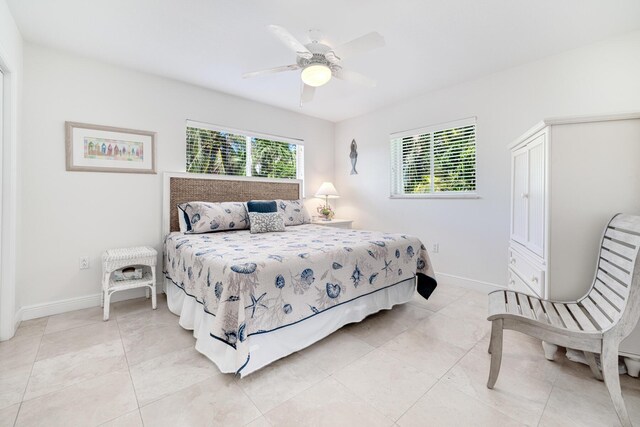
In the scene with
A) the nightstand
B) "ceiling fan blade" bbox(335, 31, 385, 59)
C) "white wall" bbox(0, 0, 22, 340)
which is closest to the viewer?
"ceiling fan blade" bbox(335, 31, 385, 59)

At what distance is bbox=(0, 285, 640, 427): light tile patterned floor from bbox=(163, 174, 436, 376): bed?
136 millimetres

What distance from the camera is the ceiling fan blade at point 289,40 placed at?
184cm

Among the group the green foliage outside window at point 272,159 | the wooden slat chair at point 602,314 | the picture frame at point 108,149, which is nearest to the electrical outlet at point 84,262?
Answer: the picture frame at point 108,149

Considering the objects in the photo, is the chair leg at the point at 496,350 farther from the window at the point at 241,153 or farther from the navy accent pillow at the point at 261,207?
the window at the point at 241,153

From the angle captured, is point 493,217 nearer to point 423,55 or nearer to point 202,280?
point 423,55

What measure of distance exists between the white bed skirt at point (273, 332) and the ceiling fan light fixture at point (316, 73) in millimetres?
1807

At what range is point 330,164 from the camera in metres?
5.01

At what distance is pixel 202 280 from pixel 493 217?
3.04 metres

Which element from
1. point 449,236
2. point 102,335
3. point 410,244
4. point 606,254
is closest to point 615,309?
point 606,254

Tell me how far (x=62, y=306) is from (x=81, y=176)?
4.05ft

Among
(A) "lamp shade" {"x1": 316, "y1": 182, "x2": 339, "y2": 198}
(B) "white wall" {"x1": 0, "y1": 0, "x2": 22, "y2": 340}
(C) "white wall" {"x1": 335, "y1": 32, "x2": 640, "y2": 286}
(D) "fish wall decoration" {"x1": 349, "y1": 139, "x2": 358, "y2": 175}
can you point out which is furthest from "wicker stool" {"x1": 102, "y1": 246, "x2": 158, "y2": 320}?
(D) "fish wall decoration" {"x1": 349, "y1": 139, "x2": 358, "y2": 175}

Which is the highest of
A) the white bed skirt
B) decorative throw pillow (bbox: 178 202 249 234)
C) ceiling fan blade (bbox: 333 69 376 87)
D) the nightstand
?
ceiling fan blade (bbox: 333 69 376 87)

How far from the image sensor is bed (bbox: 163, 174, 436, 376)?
1.64 metres

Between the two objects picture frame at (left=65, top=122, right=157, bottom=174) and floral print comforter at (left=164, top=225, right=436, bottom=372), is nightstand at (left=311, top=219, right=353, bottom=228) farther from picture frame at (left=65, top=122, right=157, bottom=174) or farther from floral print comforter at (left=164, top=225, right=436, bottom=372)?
picture frame at (left=65, top=122, right=157, bottom=174)
